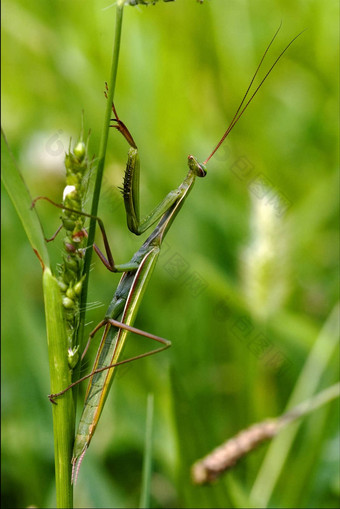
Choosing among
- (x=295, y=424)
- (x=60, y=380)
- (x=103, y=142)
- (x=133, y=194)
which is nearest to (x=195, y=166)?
(x=133, y=194)

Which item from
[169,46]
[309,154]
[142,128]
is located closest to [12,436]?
[142,128]

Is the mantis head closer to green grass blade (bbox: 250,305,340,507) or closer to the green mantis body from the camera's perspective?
the green mantis body

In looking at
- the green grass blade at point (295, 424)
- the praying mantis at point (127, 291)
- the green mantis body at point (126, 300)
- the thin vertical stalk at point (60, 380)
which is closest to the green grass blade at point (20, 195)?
the thin vertical stalk at point (60, 380)

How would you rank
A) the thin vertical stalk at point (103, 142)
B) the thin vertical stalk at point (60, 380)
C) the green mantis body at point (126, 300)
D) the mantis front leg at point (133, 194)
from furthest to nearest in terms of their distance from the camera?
the mantis front leg at point (133, 194) < the green mantis body at point (126, 300) < the thin vertical stalk at point (60, 380) < the thin vertical stalk at point (103, 142)

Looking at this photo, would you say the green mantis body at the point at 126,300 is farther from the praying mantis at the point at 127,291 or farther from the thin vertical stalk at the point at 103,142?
the thin vertical stalk at the point at 103,142

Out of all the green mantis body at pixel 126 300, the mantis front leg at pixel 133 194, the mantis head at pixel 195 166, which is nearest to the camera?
the green mantis body at pixel 126 300

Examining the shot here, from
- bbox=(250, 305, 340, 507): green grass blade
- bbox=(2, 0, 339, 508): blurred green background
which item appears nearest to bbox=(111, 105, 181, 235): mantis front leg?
bbox=(2, 0, 339, 508): blurred green background
